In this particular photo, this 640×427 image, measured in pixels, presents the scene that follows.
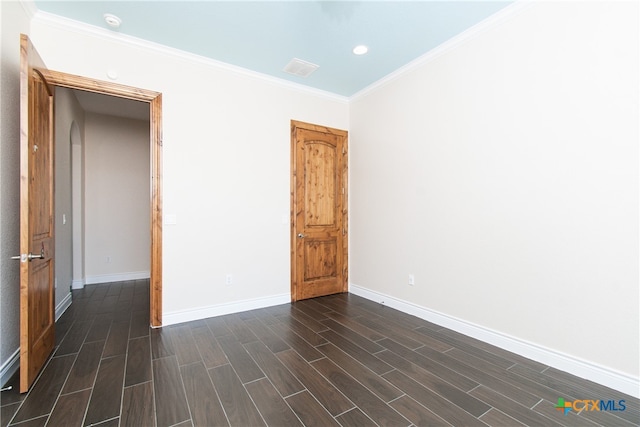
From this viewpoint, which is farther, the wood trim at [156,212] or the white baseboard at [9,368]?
the wood trim at [156,212]

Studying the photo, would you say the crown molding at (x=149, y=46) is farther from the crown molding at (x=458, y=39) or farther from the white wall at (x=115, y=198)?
the white wall at (x=115, y=198)

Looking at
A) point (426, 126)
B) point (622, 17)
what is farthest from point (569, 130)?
point (426, 126)

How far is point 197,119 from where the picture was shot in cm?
333

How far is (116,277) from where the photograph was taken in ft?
16.9

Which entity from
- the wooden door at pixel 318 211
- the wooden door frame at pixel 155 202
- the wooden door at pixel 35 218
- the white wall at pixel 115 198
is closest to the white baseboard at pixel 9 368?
the wooden door at pixel 35 218

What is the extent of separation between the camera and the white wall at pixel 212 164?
117 inches

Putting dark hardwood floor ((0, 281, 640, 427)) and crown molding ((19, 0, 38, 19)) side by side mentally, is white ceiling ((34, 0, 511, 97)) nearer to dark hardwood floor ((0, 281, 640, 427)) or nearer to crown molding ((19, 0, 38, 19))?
crown molding ((19, 0, 38, 19))

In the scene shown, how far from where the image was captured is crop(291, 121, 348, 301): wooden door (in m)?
4.04

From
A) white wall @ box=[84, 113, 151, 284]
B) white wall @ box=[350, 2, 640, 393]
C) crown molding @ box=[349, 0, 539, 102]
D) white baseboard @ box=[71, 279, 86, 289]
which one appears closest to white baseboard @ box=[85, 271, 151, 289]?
white wall @ box=[84, 113, 151, 284]

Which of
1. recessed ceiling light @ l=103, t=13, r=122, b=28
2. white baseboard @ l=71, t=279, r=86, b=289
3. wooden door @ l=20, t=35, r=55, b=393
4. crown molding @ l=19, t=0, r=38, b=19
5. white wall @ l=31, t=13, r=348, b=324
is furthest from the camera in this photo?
white baseboard @ l=71, t=279, r=86, b=289

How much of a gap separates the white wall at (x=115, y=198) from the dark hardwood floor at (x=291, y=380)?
2.09m

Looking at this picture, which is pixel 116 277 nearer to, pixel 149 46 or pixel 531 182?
pixel 149 46

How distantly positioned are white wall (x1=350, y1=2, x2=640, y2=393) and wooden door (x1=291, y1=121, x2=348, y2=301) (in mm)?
1007

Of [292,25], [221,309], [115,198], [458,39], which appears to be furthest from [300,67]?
[115,198]
